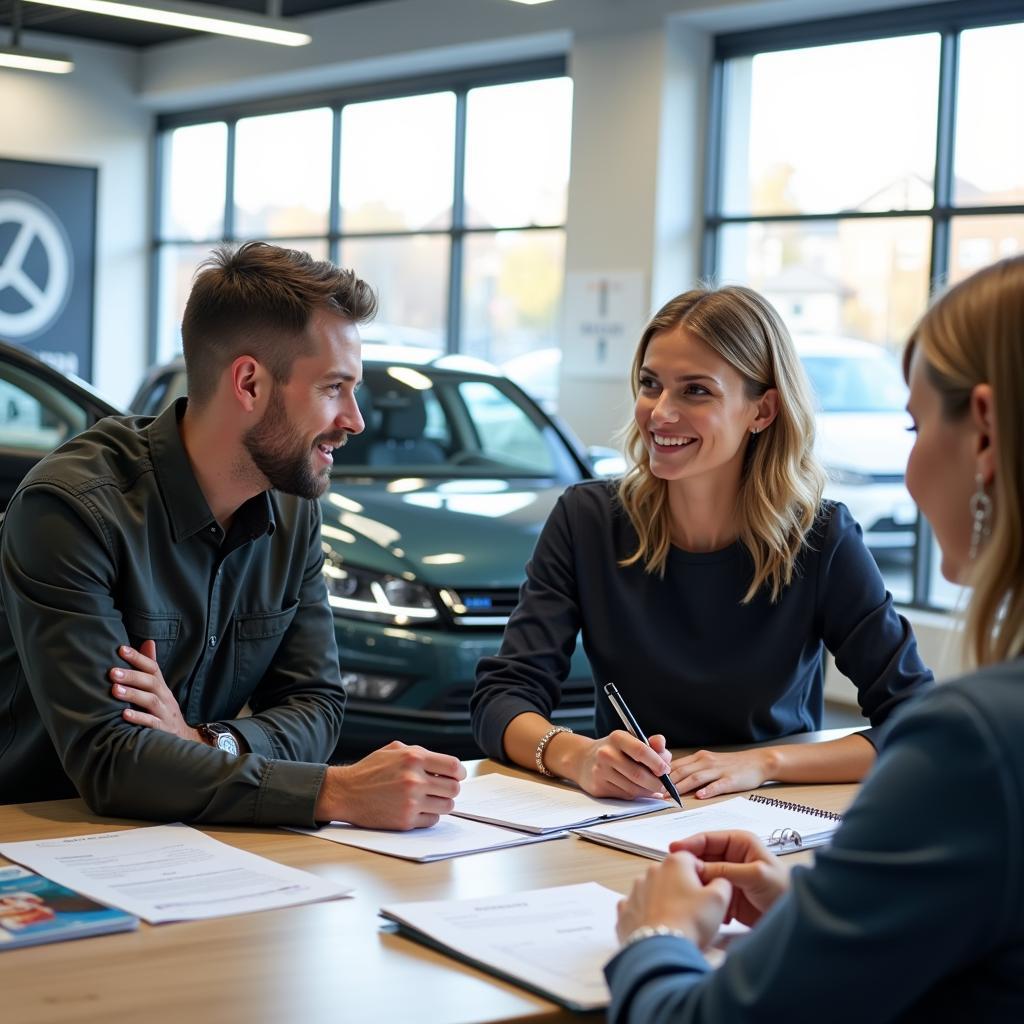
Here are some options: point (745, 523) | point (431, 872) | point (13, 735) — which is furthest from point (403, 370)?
point (431, 872)

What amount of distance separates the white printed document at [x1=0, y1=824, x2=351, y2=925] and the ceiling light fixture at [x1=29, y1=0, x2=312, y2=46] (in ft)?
23.5

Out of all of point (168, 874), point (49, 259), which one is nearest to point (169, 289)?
point (49, 259)

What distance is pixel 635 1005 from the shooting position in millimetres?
1197

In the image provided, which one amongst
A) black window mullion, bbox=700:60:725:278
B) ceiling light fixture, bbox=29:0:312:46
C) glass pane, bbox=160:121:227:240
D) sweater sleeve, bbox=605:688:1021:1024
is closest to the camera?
sweater sleeve, bbox=605:688:1021:1024

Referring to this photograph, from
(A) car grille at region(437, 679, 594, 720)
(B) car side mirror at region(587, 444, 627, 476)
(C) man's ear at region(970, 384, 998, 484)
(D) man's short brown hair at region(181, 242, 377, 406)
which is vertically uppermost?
(D) man's short brown hair at region(181, 242, 377, 406)

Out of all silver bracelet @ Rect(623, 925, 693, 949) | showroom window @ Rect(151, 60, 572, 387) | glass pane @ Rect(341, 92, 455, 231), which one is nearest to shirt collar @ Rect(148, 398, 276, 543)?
silver bracelet @ Rect(623, 925, 693, 949)

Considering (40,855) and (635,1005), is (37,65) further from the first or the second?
(635,1005)

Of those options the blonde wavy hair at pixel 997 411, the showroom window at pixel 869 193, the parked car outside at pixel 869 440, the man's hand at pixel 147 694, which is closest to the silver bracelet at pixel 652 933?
the blonde wavy hair at pixel 997 411

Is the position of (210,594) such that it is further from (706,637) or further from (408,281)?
(408,281)

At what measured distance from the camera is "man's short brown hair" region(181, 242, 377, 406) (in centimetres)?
231

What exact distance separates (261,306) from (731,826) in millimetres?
1045

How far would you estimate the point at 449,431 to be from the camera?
17.7 ft

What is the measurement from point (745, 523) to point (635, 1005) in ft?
4.96

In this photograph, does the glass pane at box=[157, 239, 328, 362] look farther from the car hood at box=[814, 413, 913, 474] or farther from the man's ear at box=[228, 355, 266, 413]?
the man's ear at box=[228, 355, 266, 413]
